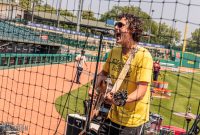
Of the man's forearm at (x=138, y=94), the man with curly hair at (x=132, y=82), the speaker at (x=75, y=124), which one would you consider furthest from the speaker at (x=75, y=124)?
the man's forearm at (x=138, y=94)

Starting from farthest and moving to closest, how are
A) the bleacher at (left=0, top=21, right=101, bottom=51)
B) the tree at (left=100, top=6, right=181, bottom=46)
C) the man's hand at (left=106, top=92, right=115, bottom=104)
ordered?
the bleacher at (left=0, top=21, right=101, bottom=51), the tree at (left=100, top=6, right=181, bottom=46), the man's hand at (left=106, top=92, right=115, bottom=104)

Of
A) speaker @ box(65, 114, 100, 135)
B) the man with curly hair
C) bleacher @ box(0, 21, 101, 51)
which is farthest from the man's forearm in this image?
speaker @ box(65, 114, 100, 135)

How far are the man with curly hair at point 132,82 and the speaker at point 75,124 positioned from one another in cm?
150

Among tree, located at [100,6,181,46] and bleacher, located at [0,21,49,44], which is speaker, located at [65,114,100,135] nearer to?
tree, located at [100,6,181,46]

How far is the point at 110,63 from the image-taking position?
3951mm

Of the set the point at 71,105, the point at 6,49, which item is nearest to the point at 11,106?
the point at 71,105

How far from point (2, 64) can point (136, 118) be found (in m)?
13.1

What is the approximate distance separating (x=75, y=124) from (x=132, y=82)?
191 cm

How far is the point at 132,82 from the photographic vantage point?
146 inches

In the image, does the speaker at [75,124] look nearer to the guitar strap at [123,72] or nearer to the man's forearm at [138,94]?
the guitar strap at [123,72]

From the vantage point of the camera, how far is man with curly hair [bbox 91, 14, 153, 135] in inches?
141

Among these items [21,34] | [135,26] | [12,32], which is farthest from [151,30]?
[21,34]

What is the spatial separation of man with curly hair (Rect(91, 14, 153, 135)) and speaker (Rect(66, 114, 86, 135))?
4.91ft

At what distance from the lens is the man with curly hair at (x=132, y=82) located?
3.59 meters
